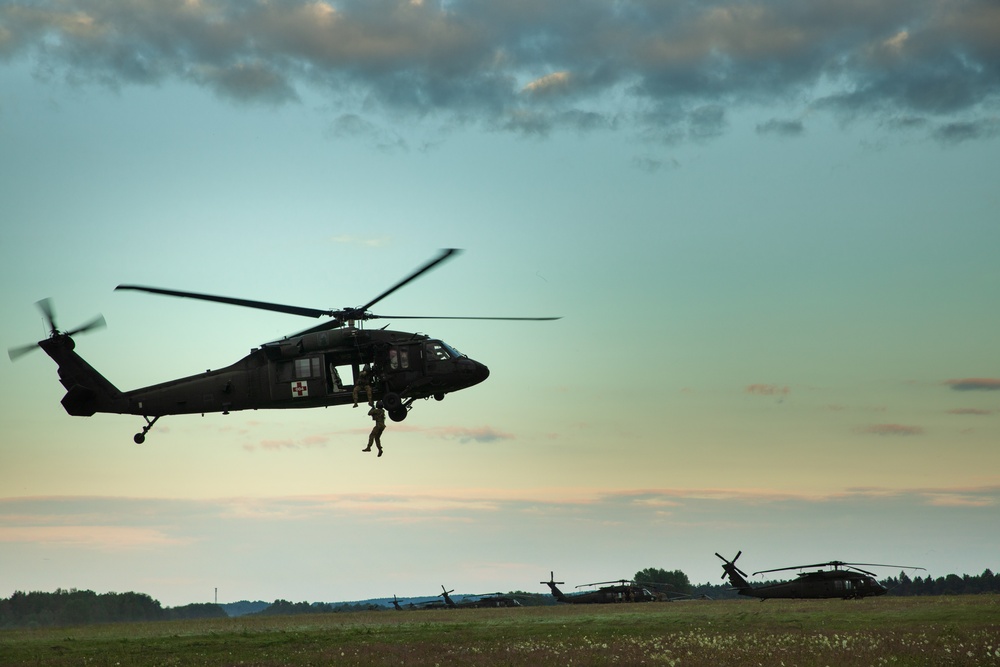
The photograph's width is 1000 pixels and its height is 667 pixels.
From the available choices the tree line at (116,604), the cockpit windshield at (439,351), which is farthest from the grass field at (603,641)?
the tree line at (116,604)

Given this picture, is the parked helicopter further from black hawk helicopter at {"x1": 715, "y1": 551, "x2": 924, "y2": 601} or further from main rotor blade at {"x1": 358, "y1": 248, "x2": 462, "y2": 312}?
main rotor blade at {"x1": 358, "y1": 248, "x2": 462, "y2": 312}

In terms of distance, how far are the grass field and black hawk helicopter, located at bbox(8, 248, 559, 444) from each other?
9670 millimetres

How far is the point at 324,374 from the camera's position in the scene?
42.0m

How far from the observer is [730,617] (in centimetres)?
4672

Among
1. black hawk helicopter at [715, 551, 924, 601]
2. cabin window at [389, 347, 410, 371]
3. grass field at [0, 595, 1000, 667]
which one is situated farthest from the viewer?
black hawk helicopter at [715, 551, 924, 601]

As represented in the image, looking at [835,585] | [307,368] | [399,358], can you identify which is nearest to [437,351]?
[399,358]

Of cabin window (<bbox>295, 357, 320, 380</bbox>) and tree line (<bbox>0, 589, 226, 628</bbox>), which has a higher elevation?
cabin window (<bbox>295, 357, 320, 380</bbox>)

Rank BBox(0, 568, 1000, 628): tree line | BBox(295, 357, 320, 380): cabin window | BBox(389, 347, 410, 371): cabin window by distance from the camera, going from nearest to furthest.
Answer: BBox(389, 347, 410, 371): cabin window, BBox(295, 357, 320, 380): cabin window, BBox(0, 568, 1000, 628): tree line

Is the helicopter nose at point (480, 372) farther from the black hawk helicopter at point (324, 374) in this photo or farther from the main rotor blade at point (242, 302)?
the main rotor blade at point (242, 302)

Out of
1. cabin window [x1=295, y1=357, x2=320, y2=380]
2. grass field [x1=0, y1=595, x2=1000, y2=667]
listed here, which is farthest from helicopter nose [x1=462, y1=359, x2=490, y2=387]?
grass field [x1=0, y1=595, x2=1000, y2=667]

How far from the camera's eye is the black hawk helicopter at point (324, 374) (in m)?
41.5

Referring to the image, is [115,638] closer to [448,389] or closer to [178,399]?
[178,399]

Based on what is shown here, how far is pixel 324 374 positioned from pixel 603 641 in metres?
16.3

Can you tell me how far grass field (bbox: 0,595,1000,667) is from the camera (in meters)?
35.1
